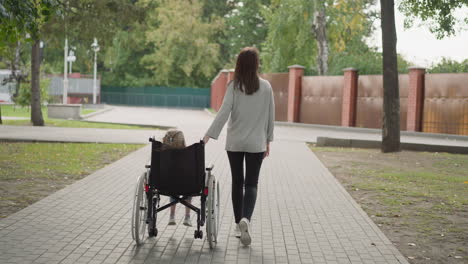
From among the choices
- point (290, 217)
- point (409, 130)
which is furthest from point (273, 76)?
point (290, 217)

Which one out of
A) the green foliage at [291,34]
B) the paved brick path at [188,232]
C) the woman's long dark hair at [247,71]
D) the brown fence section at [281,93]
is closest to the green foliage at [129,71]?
the green foliage at [291,34]

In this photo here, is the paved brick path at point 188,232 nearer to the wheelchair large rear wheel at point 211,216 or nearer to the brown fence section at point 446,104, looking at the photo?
the wheelchair large rear wheel at point 211,216

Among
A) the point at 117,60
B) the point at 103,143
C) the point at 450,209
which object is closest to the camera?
the point at 450,209

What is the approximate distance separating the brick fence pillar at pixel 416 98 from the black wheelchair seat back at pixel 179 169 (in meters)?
20.5

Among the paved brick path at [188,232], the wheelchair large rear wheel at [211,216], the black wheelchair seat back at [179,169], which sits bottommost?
the paved brick path at [188,232]

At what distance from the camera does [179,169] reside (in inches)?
239

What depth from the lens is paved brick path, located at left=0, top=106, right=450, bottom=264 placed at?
5.88 metres

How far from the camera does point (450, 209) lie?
8.98m

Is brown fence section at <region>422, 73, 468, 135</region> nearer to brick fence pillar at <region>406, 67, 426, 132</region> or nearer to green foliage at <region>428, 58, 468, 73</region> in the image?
brick fence pillar at <region>406, 67, 426, 132</region>

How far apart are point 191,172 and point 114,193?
11.4ft

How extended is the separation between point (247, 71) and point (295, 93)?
26.9 meters

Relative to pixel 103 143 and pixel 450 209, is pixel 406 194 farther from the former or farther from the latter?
pixel 103 143

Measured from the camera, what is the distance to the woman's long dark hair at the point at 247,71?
621cm

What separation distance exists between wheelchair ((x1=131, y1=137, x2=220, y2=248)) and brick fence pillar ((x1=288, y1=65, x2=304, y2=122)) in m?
26.9
